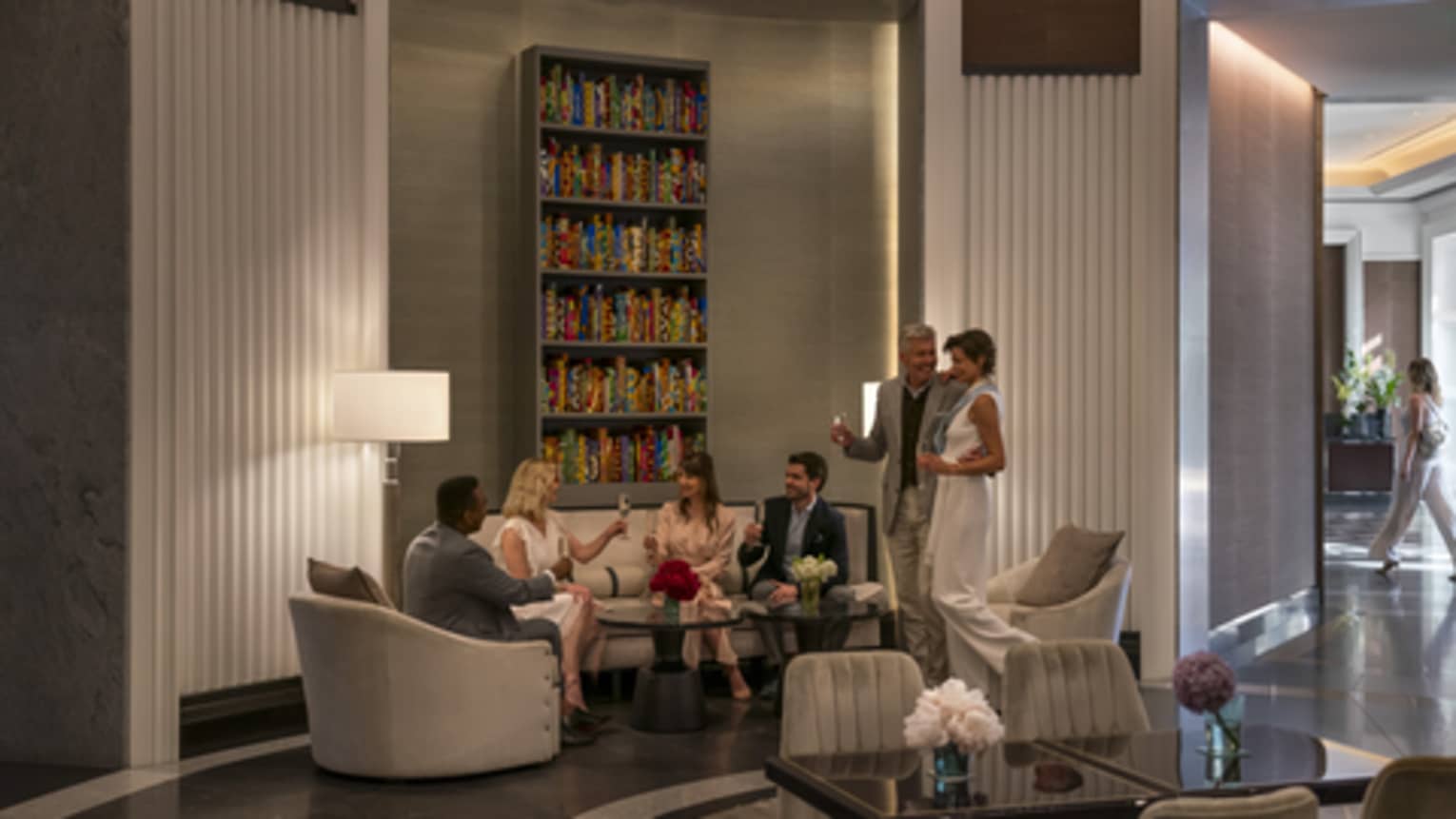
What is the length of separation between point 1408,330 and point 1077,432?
47.6 ft

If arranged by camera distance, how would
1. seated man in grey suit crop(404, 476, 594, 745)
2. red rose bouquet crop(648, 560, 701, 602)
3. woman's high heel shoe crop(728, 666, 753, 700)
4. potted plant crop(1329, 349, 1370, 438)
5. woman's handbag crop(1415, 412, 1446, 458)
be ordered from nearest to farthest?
seated man in grey suit crop(404, 476, 594, 745) → red rose bouquet crop(648, 560, 701, 602) → woman's high heel shoe crop(728, 666, 753, 700) → woman's handbag crop(1415, 412, 1446, 458) → potted plant crop(1329, 349, 1370, 438)

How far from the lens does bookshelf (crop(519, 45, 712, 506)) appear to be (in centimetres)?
803

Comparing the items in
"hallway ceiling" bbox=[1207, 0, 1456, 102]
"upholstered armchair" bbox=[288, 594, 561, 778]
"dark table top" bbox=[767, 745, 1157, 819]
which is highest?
"hallway ceiling" bbox=[1207, 0, 1456, 102]

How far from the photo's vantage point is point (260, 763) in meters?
5.89

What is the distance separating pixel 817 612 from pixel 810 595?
0.09 m

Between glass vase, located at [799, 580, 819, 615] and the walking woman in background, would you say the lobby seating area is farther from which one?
the walking woman in background

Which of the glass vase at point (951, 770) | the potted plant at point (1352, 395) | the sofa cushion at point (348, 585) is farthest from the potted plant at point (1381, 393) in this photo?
the glass vase at point (951, 770)

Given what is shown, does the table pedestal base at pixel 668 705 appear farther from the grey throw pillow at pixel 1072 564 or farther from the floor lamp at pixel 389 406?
the grey throw pillow at pixel 1072 564

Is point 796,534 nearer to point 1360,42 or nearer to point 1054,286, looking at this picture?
point 1054,286

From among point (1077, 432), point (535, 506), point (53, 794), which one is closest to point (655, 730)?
point (535, 506)

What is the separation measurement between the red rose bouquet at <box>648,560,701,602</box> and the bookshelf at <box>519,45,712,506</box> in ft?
5.46

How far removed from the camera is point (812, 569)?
657 cm

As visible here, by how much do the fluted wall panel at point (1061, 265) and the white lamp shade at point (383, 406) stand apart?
276 centimetres

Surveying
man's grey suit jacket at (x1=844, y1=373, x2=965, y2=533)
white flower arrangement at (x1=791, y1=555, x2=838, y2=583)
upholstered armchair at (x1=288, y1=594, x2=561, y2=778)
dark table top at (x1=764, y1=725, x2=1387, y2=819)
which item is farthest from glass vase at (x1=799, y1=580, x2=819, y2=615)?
dark table top at (x1=764, y1=725, x2=1387, y2=819)
